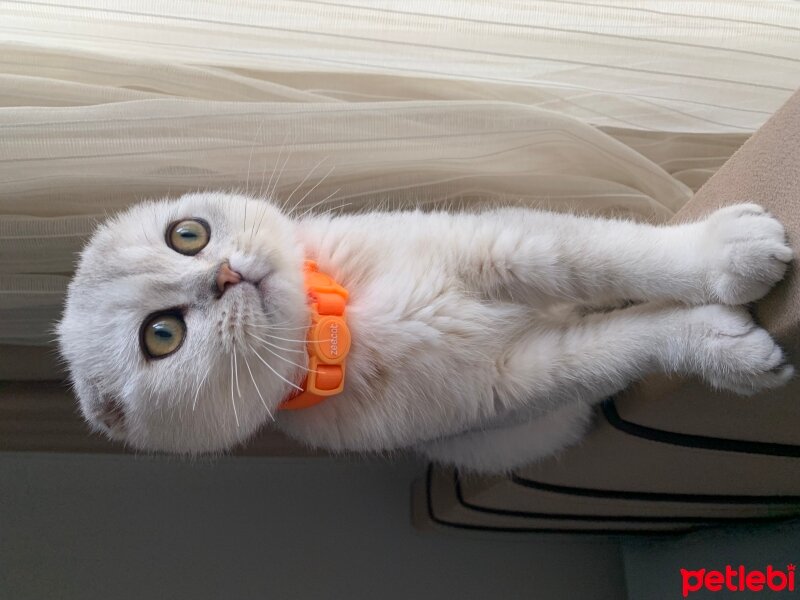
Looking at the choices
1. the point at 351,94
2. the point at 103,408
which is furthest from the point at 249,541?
the point at 351,94

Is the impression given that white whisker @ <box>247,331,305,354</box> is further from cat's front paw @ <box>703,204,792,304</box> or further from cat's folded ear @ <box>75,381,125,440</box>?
cat's front paw @ <box>703,204,792,304</box>

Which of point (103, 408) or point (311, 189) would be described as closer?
point (103, 408)

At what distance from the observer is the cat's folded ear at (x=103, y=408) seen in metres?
0.76

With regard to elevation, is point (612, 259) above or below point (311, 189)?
below

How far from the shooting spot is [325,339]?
0.74 m

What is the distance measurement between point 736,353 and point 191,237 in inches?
24.6

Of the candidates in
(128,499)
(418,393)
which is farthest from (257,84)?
(128,499)

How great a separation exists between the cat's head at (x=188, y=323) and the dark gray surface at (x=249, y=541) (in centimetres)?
79

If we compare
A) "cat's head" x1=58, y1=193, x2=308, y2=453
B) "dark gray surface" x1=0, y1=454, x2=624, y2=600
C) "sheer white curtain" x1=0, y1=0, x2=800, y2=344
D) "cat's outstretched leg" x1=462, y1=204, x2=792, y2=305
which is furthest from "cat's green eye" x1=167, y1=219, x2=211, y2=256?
"dark gray surface" x1=0, y1=454, x2=624, y2=600

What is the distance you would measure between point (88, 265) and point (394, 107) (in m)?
0.44

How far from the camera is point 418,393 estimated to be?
30.5 inches

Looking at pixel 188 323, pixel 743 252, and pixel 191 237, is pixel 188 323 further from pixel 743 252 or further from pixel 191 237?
pixel 743 252

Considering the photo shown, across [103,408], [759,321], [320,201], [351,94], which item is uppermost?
[351,94]

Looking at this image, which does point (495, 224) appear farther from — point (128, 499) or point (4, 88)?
point (128, 499)
